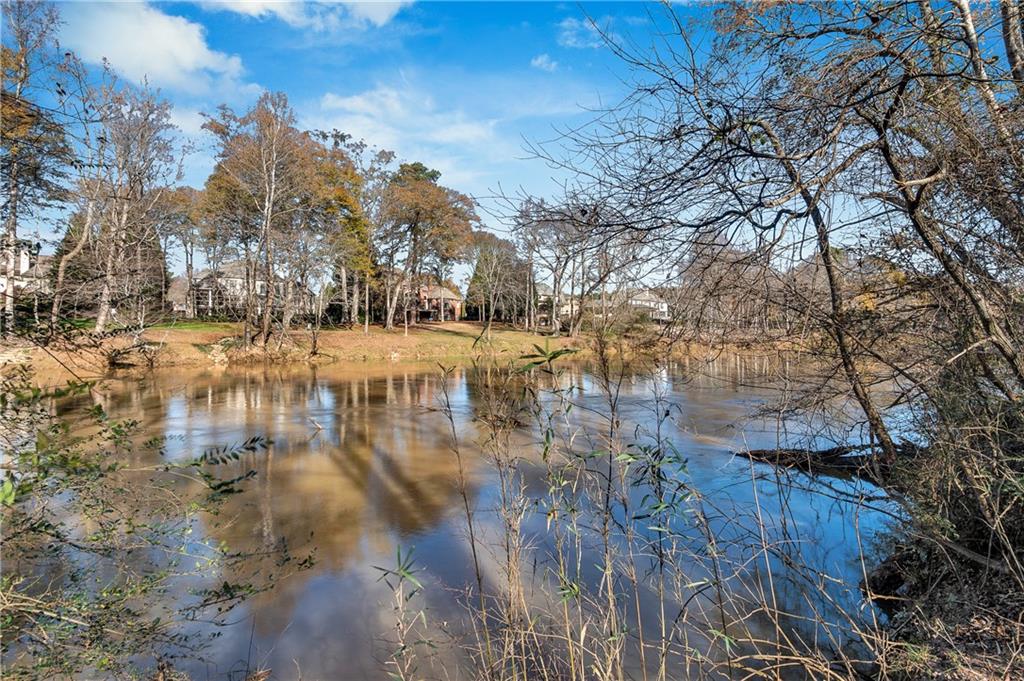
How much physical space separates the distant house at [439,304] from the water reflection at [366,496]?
32.6 meters

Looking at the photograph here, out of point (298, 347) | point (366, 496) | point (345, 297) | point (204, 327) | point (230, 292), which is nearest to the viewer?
point (366, 496)

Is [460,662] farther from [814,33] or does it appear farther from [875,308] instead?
[814,33]

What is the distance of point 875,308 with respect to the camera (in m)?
4.25

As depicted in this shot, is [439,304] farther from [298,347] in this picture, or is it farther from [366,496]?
[366,496]

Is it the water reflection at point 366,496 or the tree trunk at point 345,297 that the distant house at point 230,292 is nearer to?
the tree trunk at point 345,297

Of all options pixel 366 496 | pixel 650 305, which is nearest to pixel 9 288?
pixel 650 305

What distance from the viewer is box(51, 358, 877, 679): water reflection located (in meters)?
4.00

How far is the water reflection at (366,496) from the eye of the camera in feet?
13.1

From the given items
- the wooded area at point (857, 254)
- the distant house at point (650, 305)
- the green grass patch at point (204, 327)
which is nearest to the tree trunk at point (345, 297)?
the green grass patch at point (204, 327)

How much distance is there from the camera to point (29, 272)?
287 cm

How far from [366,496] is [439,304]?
4368 cm

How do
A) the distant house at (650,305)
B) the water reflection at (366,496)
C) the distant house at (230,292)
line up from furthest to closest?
the distant house at (230,292), the water reflection at (366,496), the distant house at (650,305)

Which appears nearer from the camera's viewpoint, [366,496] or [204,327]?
[366,496]

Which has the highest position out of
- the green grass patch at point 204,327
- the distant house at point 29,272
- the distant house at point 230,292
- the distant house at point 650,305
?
the distant house at point 230,292
